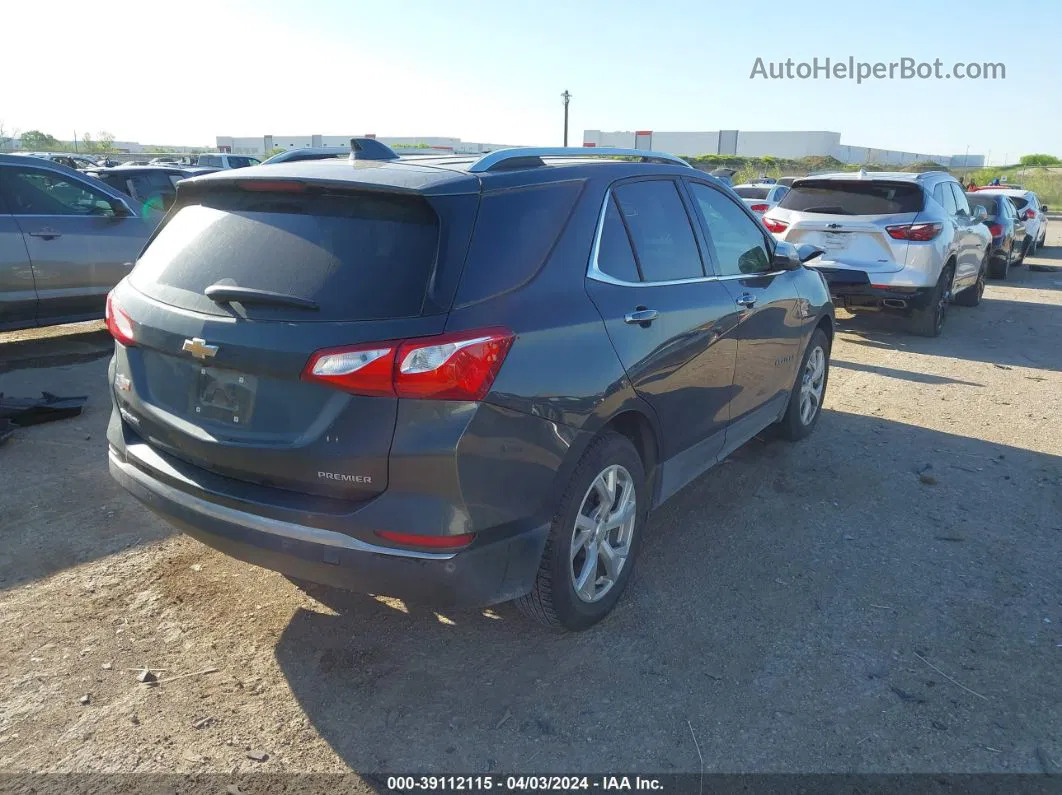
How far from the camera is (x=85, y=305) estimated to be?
779 centimetres

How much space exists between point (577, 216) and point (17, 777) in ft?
8.76

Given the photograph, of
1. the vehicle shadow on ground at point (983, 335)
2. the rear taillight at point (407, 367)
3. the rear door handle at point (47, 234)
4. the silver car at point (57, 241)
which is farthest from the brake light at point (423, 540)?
the vehicle shadow on ground at point (983, 335)

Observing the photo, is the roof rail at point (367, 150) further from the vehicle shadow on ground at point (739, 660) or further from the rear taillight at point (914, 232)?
the rear taillight at point (914, 232)

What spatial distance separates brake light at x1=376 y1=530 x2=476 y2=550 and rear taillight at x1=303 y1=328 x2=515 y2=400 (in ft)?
1.47

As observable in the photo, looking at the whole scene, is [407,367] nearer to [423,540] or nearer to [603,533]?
[423,540]

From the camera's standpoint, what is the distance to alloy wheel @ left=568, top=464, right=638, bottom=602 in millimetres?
3225

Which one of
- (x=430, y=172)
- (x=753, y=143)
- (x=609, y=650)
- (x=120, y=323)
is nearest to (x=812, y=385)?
(x=609, y=650)

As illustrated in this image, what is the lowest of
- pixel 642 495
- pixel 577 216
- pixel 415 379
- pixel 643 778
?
pixel 643 778

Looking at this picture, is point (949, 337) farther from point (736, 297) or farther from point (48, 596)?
point (48, 596)

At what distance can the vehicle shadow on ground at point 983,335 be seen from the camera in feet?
29.5

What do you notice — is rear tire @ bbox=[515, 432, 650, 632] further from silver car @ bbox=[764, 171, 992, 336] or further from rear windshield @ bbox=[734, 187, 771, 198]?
rear windshield @ bbox=[734, 187, 771, 198]

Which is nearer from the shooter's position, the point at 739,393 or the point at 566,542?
the point at 566,542

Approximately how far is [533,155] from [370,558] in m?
1.73

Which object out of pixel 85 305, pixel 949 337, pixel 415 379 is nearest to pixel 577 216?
pixel 415 379
